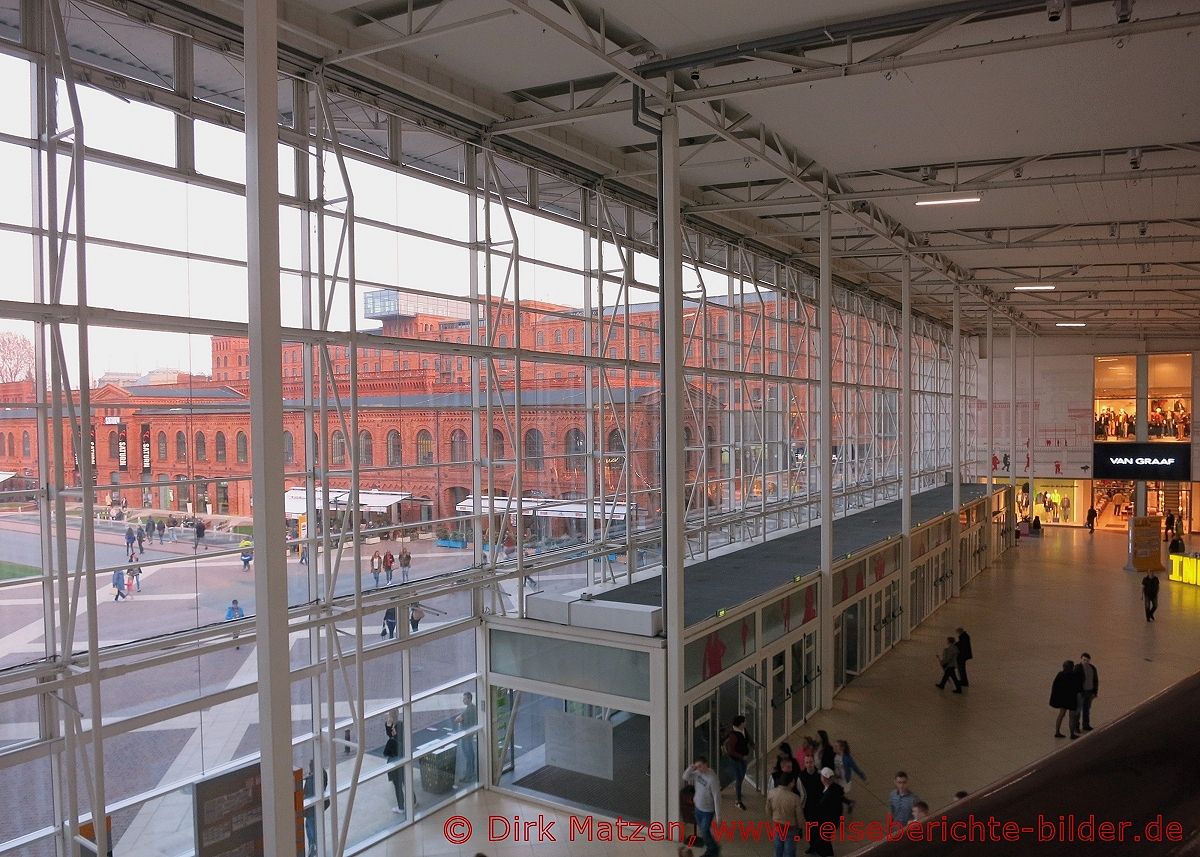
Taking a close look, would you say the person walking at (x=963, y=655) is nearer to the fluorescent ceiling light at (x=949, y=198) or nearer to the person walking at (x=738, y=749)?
the person walking at (x=738, y=749)

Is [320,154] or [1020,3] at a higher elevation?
[1020,3]

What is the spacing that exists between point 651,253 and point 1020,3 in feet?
28.8

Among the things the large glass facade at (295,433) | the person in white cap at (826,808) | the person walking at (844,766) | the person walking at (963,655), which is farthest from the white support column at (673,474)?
the person walking at (963,655)

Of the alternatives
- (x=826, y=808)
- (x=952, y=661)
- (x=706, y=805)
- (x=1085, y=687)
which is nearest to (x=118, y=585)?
(x=706, y=805)

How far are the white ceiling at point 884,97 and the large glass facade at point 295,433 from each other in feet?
4.71

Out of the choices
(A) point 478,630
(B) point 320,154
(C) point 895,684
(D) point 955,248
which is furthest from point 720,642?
(D) point 955,248

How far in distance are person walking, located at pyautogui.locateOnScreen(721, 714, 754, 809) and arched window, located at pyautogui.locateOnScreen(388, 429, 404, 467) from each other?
17.1ft

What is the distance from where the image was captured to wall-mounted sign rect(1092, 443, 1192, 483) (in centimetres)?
3831

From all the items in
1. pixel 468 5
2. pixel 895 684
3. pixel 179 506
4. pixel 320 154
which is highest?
pixel 468 5

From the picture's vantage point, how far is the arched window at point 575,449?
1425 cm

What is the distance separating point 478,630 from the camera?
39.4ft

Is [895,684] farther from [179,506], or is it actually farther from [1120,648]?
[179,506]

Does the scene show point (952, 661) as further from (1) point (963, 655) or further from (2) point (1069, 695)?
(2) point (1069, 695)

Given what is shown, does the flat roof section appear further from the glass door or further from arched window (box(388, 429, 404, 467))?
arched window (box(388, 429, 404, 467))
